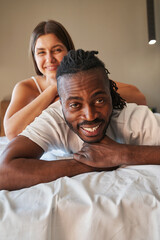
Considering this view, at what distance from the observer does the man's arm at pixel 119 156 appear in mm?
674

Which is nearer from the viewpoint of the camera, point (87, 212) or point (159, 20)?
point (87, 212)

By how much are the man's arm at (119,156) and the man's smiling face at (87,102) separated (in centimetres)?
7

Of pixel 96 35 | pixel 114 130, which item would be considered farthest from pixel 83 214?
pixel 96 35

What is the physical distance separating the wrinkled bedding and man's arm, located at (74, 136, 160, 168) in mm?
177

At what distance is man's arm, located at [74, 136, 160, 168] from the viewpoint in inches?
26.5

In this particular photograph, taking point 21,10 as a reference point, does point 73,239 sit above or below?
below

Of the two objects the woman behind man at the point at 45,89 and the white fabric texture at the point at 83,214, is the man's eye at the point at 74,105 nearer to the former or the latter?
the white fabric texture at the point at 83,214

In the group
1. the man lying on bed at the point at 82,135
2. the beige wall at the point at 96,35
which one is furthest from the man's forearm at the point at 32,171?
the beige wall at the point at 96,35

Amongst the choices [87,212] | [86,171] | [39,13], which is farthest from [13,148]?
[39,13]

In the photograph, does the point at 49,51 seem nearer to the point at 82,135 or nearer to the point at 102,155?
the point at 82,135

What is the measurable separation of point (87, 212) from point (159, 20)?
306 centimetres

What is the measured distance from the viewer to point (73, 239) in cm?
41

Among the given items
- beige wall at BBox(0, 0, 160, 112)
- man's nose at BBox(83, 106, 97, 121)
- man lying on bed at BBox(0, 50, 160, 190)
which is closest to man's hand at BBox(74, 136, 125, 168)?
man lying on bed at BBox(0, 50, 160, 190)

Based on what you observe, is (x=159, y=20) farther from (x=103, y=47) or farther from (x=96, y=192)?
(x=96, y=192)
